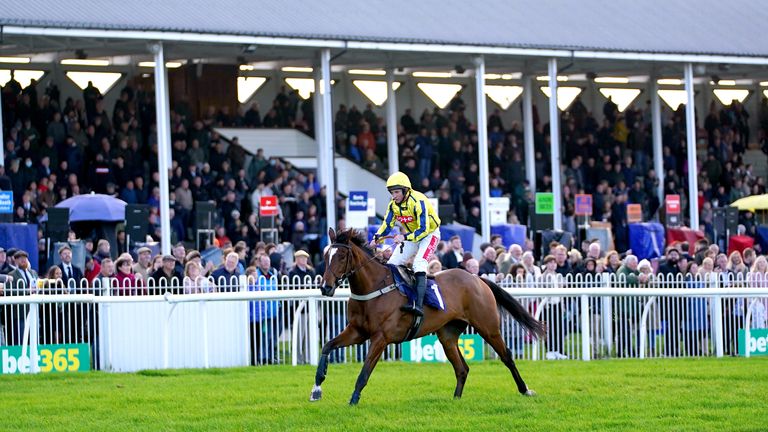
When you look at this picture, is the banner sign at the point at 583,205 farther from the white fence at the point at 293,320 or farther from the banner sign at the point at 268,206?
the white fence at the point at 293,320

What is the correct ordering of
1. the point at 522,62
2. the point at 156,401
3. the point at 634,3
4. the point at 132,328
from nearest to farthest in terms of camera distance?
the point at 156,401 < the point at 132,328 < the point at 522,62 < the point at 634,3

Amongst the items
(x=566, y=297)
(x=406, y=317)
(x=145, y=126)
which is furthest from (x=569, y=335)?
(x=145, y=126)

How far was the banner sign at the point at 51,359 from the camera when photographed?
49.3ft

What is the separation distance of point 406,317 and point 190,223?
13.0 m

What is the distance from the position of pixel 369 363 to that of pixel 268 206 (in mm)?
12441

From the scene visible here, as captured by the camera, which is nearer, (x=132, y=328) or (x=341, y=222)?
(x=132, y=328)

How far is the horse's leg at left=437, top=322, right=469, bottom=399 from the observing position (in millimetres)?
12406

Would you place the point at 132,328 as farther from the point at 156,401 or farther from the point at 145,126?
the point at 145,126

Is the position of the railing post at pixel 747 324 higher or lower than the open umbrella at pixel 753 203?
lower

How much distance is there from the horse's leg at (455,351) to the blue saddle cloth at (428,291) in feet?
1.05

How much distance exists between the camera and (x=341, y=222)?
84.9ft

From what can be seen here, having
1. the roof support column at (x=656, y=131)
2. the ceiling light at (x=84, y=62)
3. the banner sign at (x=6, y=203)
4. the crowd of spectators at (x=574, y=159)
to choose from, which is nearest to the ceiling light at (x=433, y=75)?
the crowd of spectators at (x=574, y=159)

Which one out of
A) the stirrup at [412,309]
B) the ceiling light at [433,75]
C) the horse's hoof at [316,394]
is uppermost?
the ceiling light at [433,75]

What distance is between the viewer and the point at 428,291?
12.6m
